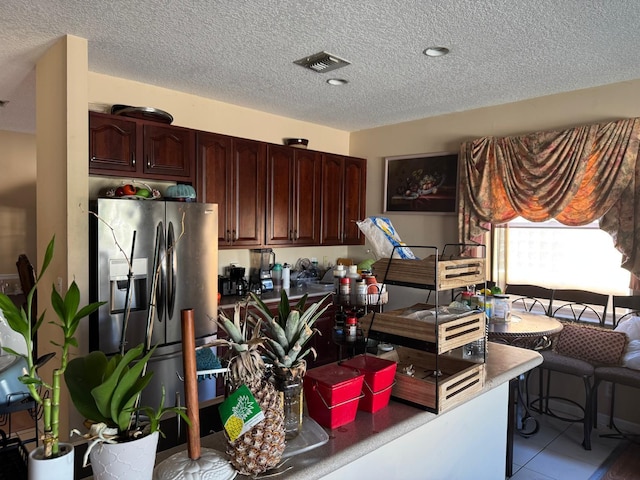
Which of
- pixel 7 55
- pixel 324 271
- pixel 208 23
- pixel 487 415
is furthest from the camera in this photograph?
pixel 324 271

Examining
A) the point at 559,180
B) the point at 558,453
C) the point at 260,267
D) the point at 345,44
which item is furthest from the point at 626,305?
the point at 260,267

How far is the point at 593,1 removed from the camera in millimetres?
2135

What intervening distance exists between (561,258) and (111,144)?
11.9 ft

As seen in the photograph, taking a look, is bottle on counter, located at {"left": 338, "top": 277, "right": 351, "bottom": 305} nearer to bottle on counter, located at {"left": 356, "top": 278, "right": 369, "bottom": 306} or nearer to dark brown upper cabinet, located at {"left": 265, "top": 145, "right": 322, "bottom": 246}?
bottle on counter, located at {"left": 356, "top": 278, "right": 369, "bottom": 306}

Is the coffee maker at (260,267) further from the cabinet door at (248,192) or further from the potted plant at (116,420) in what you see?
the potted plant at (116,420)

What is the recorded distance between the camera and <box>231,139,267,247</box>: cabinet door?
12.8ft

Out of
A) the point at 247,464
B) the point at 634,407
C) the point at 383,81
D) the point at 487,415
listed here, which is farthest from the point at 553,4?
the point at 634,407

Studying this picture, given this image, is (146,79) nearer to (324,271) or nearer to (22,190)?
(324,271)

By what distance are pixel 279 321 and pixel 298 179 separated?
127 inches

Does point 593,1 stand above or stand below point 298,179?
above

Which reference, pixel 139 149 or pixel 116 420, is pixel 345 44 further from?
pixel 116 420

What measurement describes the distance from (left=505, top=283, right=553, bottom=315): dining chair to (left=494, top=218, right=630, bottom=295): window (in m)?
0.13

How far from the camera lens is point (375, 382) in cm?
140

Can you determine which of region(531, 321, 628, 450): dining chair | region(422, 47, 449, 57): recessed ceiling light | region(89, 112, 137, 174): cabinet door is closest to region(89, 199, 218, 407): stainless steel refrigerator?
region(89, 112, 137, 174): cabinet door
